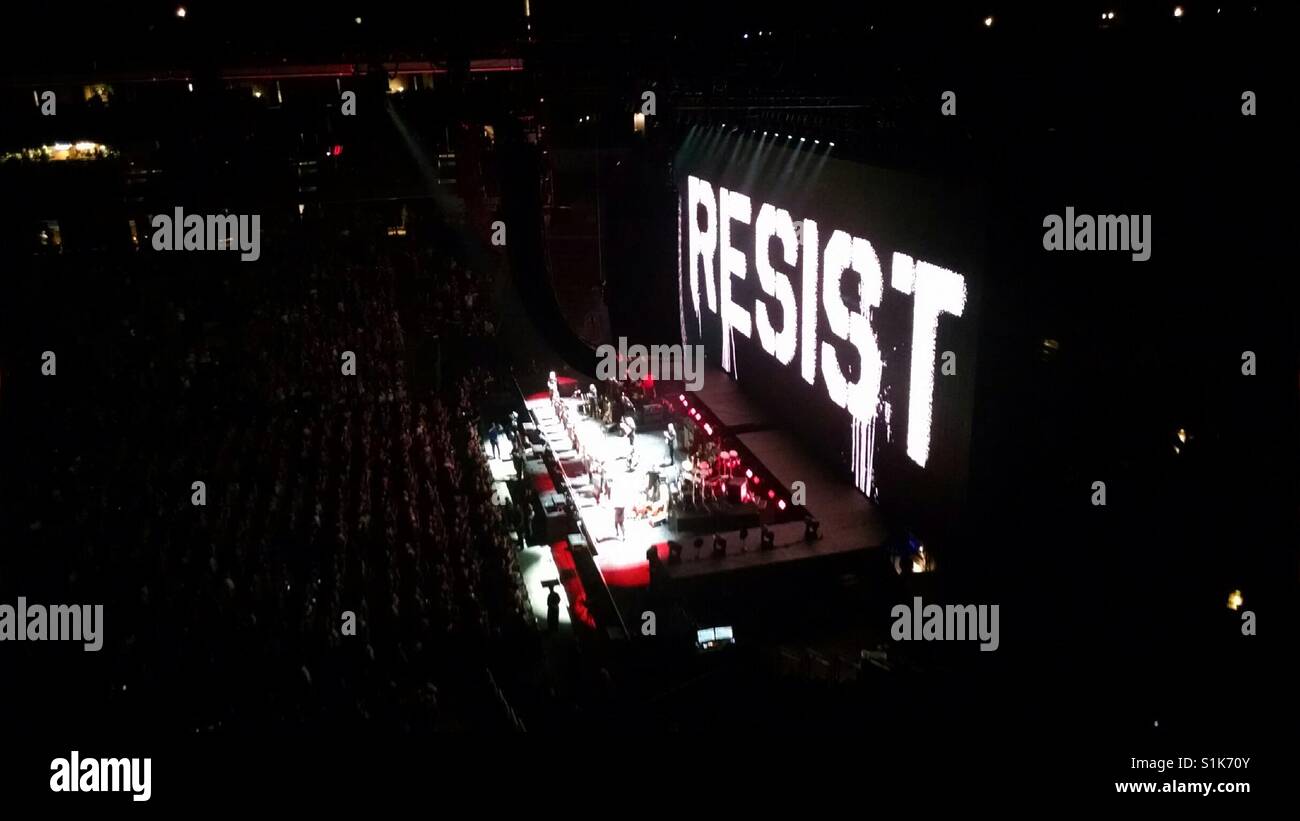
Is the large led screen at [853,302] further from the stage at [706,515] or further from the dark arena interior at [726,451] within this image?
the stage at [706,515]

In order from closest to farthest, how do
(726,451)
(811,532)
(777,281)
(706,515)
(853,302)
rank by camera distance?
(811,532) → (706,515) → (853,302) → (726,451) → (777,281)

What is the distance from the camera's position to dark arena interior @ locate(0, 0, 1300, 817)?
3920mm

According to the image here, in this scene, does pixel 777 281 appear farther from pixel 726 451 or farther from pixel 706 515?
pixel 706 515

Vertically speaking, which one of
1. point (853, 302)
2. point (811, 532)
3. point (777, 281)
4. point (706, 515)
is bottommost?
point (811, 532)

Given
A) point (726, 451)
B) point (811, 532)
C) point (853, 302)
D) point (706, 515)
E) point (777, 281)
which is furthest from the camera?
point (777, 281)

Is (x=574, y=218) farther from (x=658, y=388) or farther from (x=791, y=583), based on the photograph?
(x=791, y=583)

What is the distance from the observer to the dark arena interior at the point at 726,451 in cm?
392

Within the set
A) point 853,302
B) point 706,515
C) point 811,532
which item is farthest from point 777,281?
point 811,532

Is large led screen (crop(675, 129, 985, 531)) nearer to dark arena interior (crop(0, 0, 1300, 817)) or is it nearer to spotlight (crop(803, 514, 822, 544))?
dark arena interior (crop(0, 0, 1300, 817))

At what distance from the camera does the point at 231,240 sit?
1320 centimetres

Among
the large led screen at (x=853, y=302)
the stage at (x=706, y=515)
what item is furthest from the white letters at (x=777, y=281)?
the stage at (x=706, y=515)

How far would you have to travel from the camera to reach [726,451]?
407 inches

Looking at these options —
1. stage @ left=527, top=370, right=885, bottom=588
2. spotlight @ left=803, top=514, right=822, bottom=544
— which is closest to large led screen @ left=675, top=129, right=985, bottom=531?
stage @ left=527, top=370, right=885, bottom=588
